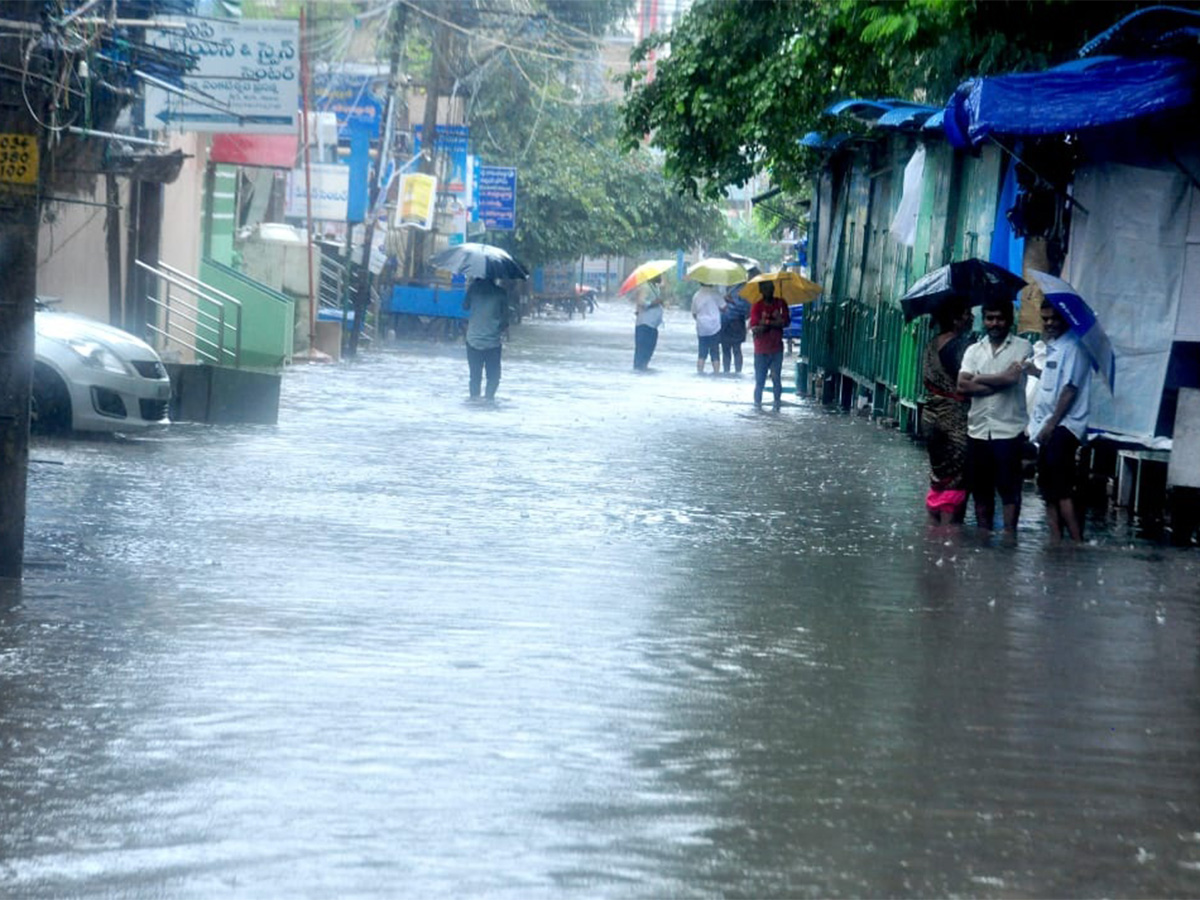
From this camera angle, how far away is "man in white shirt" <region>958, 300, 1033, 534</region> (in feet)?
41.3

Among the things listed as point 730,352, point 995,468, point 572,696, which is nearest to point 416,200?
point 730,352

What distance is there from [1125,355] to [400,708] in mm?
8450

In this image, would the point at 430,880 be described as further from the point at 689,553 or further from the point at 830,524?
the point at 830,524

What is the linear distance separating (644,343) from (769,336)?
8.00 meters

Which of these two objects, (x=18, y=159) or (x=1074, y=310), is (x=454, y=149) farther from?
(x=18, y=159)

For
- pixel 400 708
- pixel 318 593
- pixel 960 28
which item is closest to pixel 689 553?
pixel 318 593

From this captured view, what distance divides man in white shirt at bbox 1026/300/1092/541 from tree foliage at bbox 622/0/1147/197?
3.49 m

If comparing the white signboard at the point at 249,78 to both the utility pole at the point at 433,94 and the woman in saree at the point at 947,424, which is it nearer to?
the woman in saree at the point at 947,424

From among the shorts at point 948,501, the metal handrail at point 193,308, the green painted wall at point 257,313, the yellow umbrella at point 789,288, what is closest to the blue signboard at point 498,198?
the green painted wall at point 257,313

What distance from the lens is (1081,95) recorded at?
13.0 metres

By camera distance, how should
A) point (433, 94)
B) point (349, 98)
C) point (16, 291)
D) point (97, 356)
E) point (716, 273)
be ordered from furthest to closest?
point (433, 94)
point (349, 98)
point (716, 273)
point (97, 356)
point (16, 291)

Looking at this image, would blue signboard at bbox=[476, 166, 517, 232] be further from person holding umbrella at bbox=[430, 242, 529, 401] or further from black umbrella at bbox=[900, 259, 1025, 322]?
black umbrella at bbox=[900, 259, 1025, 322]

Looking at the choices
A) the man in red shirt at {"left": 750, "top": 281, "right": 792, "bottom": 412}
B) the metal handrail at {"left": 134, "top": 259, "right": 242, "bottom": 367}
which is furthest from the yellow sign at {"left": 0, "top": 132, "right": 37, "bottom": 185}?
the man in red shirt at {"left": 750, "top": 281, "right": 792, "bottom": 412}

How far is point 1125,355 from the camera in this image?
14102 millimetres
